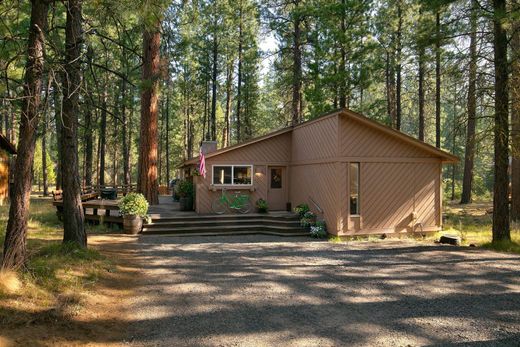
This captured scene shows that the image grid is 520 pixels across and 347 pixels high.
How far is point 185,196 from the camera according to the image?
651 inches

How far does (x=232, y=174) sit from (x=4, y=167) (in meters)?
15.2

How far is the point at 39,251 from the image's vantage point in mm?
7301

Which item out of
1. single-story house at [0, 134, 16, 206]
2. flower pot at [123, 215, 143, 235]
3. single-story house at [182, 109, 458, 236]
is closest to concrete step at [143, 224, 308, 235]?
flower pot at [123, 215, 143, 235]

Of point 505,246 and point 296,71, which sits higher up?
point 296,71

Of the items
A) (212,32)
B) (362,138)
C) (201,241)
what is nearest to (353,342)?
(201,241)

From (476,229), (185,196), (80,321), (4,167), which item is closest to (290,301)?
(80,321)

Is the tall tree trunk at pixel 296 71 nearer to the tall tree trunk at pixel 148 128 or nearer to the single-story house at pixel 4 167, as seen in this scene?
the tall tree trunk at pixel 148 128

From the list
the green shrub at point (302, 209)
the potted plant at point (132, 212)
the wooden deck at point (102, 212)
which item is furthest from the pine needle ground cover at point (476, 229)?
the wooden deck at point (102, 212)

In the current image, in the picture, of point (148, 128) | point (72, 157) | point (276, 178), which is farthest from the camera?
point (148, 128)

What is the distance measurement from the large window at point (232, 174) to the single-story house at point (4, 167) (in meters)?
13.5

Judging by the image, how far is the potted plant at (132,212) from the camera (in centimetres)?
1238

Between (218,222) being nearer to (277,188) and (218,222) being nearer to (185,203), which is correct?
(185,203)

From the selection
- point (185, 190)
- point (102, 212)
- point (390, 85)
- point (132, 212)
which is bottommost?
point (102, 212)

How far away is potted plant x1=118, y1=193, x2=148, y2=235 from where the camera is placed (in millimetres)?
12375
